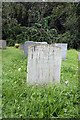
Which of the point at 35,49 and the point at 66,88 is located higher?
the point at 35,49

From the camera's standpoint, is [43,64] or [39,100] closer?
[39,100]

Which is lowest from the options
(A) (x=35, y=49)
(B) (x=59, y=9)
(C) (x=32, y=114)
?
(C) (x=32, y=114)

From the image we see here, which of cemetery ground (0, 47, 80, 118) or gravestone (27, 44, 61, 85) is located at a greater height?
gravestone (27, 44, 61, 85)

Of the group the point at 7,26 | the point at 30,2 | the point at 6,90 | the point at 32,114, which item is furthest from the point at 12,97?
the point at 30,2

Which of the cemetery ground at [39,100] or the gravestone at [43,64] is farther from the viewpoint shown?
the gravestone at [43,64]

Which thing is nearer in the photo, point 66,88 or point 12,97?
point 12,97

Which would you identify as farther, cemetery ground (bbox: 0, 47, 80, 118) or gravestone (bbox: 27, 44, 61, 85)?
gravestone (bbox: 27, 44, 61, 85)

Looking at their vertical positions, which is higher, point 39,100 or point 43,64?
point 43,64

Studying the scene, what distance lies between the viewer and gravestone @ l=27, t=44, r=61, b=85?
525 centimetres

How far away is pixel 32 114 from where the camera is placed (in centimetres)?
382

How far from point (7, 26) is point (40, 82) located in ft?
40.9

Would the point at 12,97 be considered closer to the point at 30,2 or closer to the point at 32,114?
the point at 32,114

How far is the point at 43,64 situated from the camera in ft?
17.4

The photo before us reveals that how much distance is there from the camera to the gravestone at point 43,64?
17.2ft
